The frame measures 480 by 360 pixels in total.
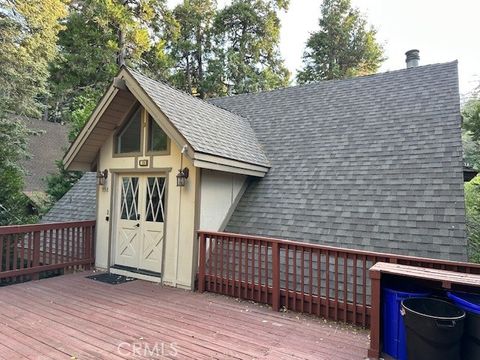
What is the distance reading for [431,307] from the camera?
309 cm

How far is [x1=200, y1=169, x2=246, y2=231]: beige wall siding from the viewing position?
18.7 ft

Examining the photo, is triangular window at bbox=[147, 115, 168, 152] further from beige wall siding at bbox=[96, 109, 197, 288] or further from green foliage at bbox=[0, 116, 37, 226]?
green foliage at bbox=[0, 116, 37, 226]

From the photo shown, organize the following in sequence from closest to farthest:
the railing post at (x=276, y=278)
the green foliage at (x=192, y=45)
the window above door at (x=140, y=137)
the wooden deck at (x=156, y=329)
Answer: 1. the wooden deck at (x=156, y=329)
2. the railing post at (x=276, y=278)
3. the window above door at (x=140, y=137)
4. the green foliage at (x=192, y=45)

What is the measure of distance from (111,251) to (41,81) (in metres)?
9.05

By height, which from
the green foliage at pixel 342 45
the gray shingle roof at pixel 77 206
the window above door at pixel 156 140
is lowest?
the gray shingle roof at pixel 77 206

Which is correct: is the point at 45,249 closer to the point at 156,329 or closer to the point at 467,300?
the point at 156,329

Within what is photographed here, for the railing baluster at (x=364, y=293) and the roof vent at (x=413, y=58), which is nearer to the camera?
the railing baluster at (x=364, y=293)

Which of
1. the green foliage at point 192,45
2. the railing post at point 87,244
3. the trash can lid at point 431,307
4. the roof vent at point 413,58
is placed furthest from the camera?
the green foliage at point 192,45

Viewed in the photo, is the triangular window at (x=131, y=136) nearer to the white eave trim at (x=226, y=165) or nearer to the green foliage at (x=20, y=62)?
the white eave trim at (x=226, y=165)

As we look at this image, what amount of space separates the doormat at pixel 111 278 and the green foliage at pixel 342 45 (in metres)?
21.1

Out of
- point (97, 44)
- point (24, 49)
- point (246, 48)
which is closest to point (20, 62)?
point (24, 49)

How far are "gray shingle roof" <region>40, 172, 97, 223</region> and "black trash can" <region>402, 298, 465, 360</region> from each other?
6.88m

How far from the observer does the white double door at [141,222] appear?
19.9 ft

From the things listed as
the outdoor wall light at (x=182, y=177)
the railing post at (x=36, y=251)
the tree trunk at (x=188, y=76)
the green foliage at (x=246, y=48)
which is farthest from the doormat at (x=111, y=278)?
the tree trunk at (x=188, y=76)
